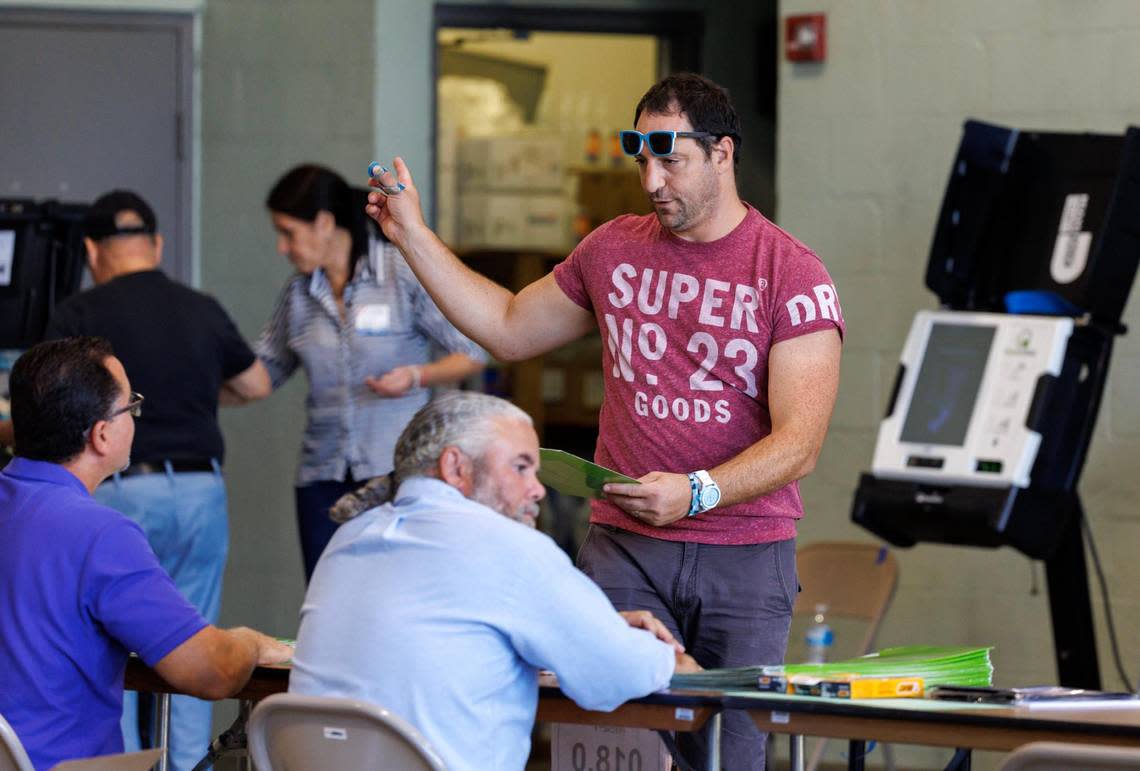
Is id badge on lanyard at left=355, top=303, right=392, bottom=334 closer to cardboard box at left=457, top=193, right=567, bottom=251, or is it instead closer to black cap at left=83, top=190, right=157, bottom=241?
black cap at left=83, top=190, right=157, bottom=241

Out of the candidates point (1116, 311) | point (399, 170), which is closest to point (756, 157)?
point (1116, 311)

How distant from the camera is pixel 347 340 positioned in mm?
3977

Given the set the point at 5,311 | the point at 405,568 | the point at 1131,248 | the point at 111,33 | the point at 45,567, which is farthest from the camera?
the point at 111,33

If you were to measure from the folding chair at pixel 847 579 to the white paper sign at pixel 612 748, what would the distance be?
5.11 ft

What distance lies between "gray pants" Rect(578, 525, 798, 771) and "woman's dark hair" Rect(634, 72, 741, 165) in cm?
67

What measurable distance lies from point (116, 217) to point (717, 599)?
6.71 feet

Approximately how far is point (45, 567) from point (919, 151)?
2.89 m

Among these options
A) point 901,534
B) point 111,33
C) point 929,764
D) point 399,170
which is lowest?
point 929,764

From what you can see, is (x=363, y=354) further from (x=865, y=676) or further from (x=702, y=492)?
(x=865, y=676)

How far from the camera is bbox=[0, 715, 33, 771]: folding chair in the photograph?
210 centimetres

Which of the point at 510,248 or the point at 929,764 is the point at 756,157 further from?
the point at 929,764

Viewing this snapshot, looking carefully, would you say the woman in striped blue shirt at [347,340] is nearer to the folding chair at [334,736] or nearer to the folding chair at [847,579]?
the folding chair at [847,579]

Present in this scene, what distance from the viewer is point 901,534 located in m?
3.70

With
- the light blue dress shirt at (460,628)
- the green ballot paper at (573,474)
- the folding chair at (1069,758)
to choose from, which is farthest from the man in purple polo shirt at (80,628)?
the folding chair at (1069,758)
